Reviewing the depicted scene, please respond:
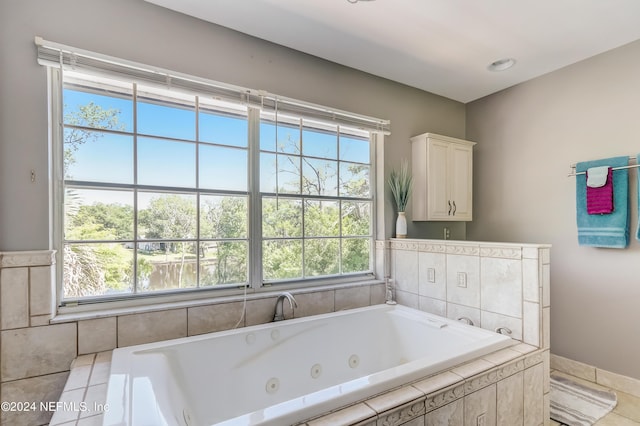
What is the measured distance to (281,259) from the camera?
2301 mm

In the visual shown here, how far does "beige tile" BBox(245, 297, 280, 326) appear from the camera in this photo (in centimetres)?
206

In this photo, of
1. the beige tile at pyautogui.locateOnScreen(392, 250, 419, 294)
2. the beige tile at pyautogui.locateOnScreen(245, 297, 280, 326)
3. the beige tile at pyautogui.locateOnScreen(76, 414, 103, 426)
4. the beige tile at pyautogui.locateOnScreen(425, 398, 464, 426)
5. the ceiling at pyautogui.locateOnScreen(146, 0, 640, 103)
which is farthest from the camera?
the beige tile at pyautogui.locateOnScreen(392, 250, 419, 294)

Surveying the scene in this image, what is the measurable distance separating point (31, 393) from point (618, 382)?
12.0 ft

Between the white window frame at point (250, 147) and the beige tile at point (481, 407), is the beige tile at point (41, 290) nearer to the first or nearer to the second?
the white window frame at point (250, 147)

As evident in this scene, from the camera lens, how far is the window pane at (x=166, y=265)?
72.4 inches

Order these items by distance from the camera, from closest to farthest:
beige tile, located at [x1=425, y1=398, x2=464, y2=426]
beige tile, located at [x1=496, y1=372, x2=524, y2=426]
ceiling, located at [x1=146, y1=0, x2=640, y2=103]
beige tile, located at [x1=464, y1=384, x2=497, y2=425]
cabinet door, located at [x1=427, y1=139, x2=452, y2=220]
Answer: beige tile, located at [x1=425, y1=398, x2=464, y2=426]
beige tile, located at [x1=464, y1=384, x2=497, y2=425]
beige tile, located at [x1=496, y1=372, x2=524, y2=426]
ceiling, located at [x1=146, y1=0, x2=640, y2=103]
cabinet door, located at [x1=427, y1=139, x2=452, y2=220]

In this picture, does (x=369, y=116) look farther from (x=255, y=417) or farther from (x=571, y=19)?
(x=255, y=417)

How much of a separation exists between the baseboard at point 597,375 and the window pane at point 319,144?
101 inches

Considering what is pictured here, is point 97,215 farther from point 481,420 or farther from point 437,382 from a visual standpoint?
point 481,420

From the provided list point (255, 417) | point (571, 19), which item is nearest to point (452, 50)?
point (571, 19)

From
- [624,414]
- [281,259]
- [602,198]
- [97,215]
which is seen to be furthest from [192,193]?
[624,414]

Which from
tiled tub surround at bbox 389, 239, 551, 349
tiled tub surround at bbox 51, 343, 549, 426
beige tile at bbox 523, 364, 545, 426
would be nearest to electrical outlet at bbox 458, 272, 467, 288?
tiled tub surround at bbox 389, 239, 551, 349

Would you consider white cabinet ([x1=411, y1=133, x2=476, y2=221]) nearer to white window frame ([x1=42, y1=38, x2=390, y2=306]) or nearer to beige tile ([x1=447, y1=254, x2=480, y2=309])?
white window frame ([x1=42, y1=38, x2=390, y2=306])

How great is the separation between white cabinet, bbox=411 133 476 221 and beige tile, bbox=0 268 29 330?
2.76 meters
